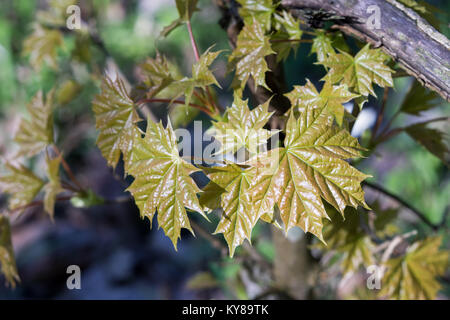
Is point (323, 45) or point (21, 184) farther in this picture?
point (21, 184)

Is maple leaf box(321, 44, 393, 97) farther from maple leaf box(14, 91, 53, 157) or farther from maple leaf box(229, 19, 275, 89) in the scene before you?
maple leaf box(14, 91, 53, 157)

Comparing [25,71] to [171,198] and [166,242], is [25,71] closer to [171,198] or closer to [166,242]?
[166,242]

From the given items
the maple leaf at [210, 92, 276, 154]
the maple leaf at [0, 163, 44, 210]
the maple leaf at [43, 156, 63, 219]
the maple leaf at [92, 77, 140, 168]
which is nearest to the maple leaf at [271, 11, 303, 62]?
the maple leaf at [210, 92, 276, 154]

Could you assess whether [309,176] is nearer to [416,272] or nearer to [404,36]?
[404,36]

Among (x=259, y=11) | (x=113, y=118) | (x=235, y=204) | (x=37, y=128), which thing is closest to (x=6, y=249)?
(x=37, y=128)

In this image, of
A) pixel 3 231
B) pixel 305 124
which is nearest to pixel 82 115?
pixel 3 231
